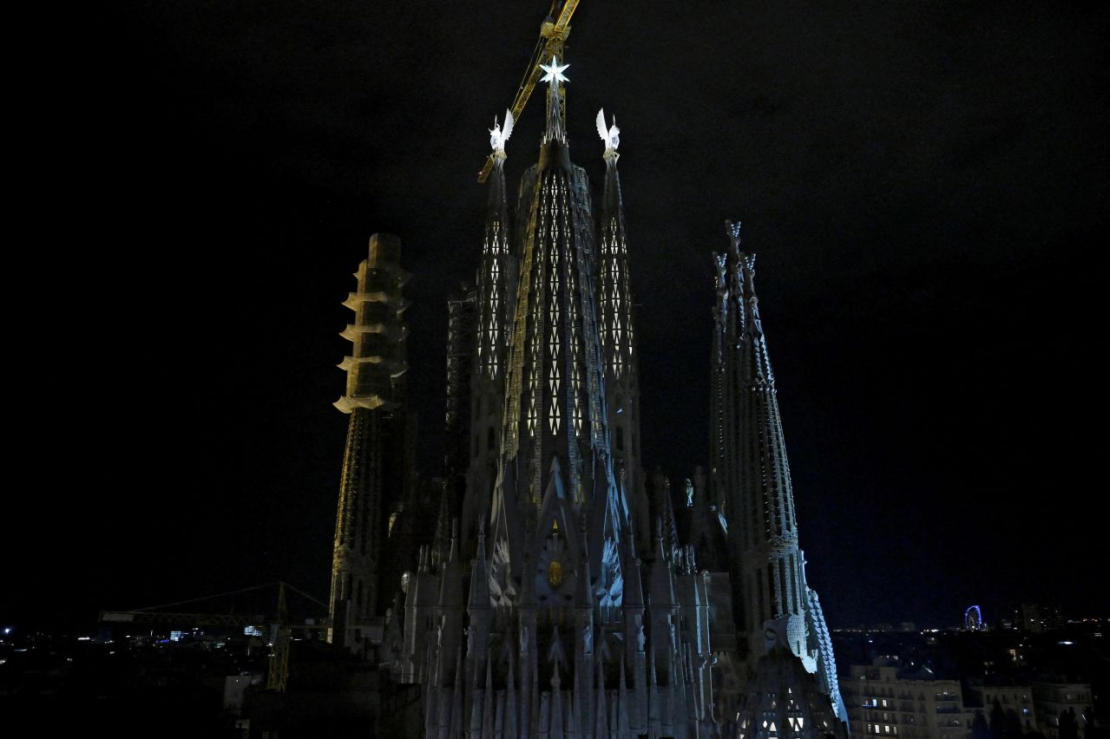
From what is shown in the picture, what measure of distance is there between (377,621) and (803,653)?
63.9ft

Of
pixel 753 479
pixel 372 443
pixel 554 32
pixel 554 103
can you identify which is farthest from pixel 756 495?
pixel 554 32

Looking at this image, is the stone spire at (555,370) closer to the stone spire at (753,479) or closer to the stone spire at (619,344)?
the stone spire at (619,344)

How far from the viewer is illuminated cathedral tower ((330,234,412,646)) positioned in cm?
4022

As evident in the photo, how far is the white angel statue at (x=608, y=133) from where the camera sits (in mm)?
47156

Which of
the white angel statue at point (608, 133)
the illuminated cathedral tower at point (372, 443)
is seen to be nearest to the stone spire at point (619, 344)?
the white angel statue at point (608, 133)

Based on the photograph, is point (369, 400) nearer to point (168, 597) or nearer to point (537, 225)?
point (537, 225)

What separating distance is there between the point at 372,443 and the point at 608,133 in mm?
21539

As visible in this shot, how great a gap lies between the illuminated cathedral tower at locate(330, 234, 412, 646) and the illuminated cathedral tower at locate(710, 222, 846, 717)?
54.6ft

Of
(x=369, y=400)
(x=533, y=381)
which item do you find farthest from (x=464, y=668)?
(x=369, y=400)

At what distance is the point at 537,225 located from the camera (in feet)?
132

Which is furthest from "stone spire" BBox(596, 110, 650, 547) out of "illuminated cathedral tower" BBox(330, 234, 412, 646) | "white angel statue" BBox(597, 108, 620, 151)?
"illuminated cathedral tower" BBox(330, 234, 412, 646)

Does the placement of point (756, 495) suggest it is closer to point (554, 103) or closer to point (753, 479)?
point (753, 479)

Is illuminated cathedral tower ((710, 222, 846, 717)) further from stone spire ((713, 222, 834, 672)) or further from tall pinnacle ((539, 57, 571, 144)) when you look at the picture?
tall pinnacle ((539, 57, 571, 144))

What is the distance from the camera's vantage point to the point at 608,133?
4759 cm
